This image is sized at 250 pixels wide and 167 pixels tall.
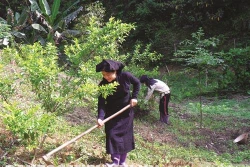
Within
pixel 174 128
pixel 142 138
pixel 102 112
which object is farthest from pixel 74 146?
pixel 174 128

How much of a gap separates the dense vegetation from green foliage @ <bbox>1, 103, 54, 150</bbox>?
0.03ft

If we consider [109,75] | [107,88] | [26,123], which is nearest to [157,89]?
[109,75]

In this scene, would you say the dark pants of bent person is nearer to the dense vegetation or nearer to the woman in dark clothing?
the dense vegetation

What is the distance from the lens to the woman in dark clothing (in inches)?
170

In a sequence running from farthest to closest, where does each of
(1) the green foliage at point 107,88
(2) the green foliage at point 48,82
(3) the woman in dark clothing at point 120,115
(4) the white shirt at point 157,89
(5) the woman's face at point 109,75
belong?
(4) the white shirt at point 157,89 < (3) the woman in dark clothing at point 120,115 < (5) the woman's face at point 109,75 < (1) the green foliage at point 107,88 < (2) the green foliage at point 48,82

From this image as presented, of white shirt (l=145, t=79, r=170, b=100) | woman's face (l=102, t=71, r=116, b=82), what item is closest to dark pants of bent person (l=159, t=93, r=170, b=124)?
white shirt (l=145, t=79, r=170, b=100)

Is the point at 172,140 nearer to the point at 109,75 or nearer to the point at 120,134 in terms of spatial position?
the point at 120,134

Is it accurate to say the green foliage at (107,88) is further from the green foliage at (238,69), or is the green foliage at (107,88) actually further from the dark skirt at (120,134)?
the green foliage at (238,69)

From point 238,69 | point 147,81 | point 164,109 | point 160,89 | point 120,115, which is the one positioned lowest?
point 164,109

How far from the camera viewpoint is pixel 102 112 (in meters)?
4.33

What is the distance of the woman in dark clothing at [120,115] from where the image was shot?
4.32 m

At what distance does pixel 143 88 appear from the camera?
7.32m

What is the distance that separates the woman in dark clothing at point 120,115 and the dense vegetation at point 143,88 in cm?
25

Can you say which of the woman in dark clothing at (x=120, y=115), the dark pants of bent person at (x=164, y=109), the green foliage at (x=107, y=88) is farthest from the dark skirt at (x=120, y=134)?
the dark pants of bent person at (x=164, y=109)
